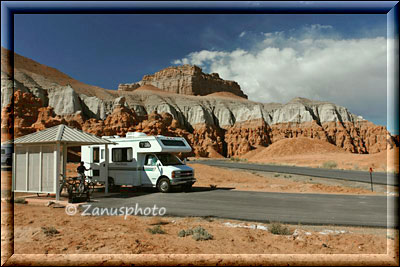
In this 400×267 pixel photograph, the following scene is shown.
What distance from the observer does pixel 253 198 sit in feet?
43.5

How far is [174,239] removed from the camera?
661cm

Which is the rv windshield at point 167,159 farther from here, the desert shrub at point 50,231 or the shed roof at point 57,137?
the desert shrub at point 50,231

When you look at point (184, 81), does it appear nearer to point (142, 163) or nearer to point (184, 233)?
point (142, 163)

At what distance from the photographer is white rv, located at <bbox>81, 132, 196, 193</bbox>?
14.9 m

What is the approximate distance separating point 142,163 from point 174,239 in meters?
9.11

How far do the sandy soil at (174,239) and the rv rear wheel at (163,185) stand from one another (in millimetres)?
6082

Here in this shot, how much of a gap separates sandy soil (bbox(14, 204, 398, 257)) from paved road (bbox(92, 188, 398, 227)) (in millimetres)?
981

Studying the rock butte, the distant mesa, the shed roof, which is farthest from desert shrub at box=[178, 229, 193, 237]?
the distant mesa

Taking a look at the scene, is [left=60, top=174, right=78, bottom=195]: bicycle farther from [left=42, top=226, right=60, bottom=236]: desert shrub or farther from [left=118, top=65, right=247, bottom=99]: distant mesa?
[left=118, top=65, right=247, bottom=99]: distant mesa

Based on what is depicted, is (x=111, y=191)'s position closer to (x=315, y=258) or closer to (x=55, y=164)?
(x=55, y=164)

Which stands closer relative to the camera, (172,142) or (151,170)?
(151,170)

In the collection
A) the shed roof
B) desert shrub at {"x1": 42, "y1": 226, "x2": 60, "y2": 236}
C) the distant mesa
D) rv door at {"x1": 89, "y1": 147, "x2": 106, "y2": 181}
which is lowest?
desert shrub at {"x1": 42, "y1": 226, "x2": 60, "y2": 236}

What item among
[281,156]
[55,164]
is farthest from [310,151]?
[55,164]

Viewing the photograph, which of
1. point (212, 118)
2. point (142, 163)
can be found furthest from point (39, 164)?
point (212, 118)
